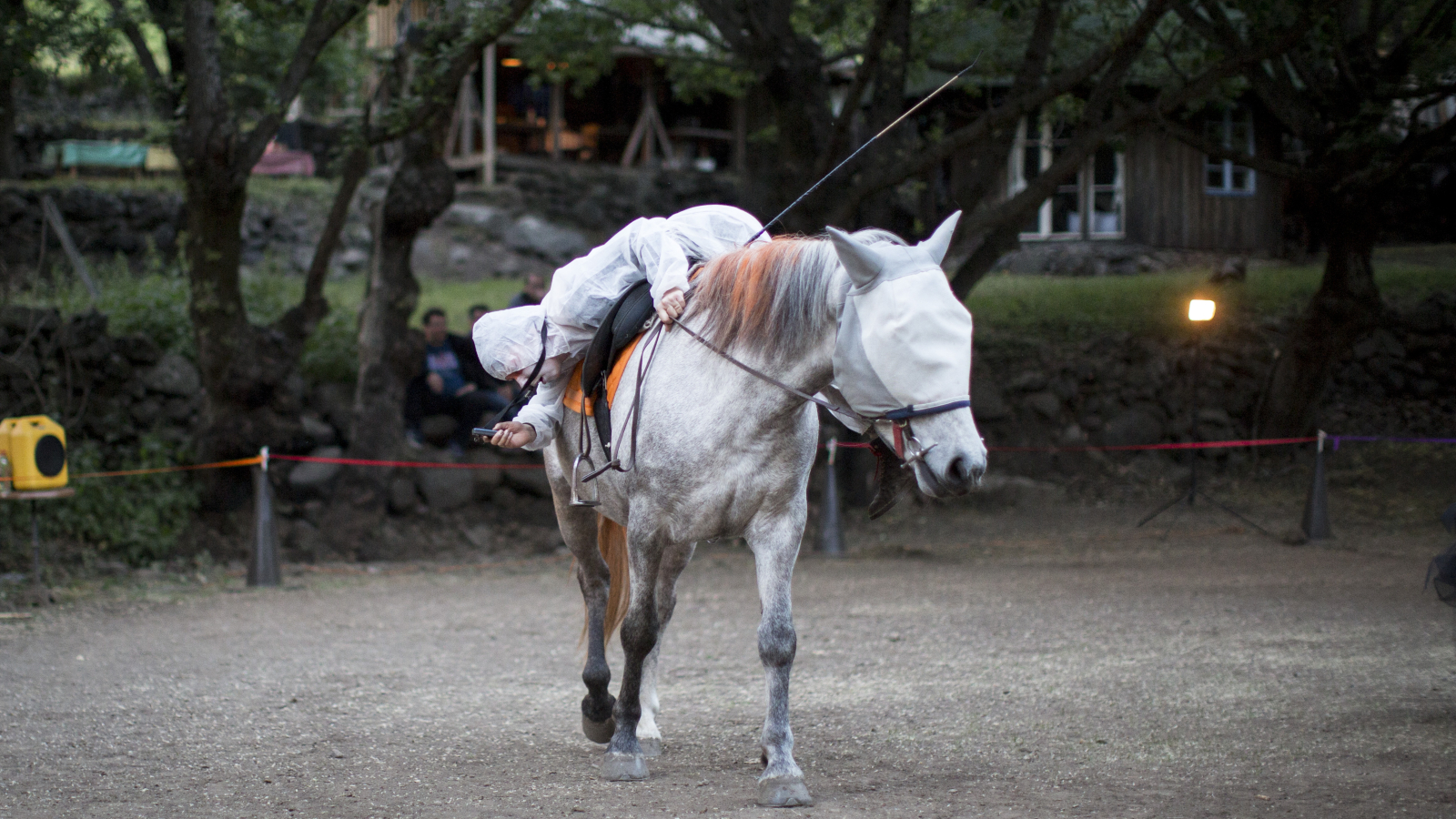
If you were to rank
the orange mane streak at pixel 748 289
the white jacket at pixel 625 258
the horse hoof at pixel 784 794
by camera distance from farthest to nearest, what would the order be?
the white jacket at pixel 625 258, the orange mane streak at pixel 748 289, the horse hoof at pixel 784 794

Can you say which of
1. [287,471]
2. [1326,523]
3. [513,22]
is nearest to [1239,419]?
[1326,523]

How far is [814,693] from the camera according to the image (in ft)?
18.7

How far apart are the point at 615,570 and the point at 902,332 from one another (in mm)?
2233

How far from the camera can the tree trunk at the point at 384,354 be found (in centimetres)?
1036

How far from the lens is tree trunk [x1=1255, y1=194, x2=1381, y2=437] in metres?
11.9

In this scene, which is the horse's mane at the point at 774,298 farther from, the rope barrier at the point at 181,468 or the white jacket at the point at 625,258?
the rope barrier at the point at 181,468

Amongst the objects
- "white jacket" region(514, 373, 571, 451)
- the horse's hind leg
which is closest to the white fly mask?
the horse's hind leg

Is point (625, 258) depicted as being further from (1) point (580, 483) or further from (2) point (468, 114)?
(2) point (468, 114)

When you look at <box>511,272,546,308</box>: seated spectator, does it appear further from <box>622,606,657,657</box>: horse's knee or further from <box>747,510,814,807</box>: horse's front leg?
<box>747,510,814,807</box>: horse's front leg

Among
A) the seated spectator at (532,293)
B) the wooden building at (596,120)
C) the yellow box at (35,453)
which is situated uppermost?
the wooden building at (596,120)

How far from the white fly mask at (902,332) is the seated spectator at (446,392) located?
787cm

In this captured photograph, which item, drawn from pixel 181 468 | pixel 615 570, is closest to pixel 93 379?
pixel 181 468

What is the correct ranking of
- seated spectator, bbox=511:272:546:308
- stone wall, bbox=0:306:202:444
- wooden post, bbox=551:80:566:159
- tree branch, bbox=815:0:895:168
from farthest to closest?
wooden post, bbox=551:80:566:159, seated spectator, bbox=511:272:546:308, stone wall, bbox=0:306:202:444, tree branch, bbox=815:0:895:168

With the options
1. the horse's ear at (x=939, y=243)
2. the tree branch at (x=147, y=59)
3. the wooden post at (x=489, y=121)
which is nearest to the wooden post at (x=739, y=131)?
the wooden post at (x=489, y=121)
